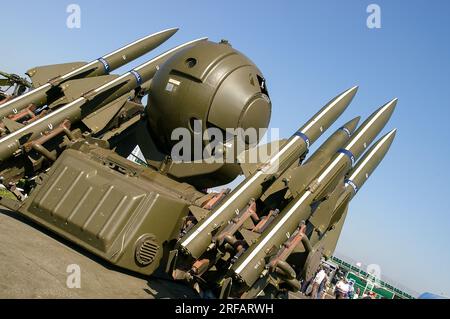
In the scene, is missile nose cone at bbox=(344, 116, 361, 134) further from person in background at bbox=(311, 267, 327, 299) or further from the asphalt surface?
the asphalt surface

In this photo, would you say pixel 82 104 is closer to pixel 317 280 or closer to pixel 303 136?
pixel 303 136

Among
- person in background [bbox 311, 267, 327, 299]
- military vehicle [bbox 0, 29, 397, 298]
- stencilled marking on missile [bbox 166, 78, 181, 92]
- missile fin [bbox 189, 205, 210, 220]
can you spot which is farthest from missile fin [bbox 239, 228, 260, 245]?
person in background [bbox 311, 267, 327, 299]

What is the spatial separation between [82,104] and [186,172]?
3.27m

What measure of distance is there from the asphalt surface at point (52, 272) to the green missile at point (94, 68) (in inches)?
145

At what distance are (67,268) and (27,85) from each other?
13953 mm

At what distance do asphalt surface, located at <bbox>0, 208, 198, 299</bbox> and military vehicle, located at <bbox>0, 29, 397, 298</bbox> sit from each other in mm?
260

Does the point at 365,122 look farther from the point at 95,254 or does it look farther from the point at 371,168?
the point at 95,254

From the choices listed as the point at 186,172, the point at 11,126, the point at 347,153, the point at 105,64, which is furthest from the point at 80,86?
the point at 347,153

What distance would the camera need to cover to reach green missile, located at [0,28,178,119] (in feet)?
41.3

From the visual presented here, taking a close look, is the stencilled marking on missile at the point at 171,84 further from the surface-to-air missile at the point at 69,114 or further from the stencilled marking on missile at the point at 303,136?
the stencilled marking on missile at the point at 303,136

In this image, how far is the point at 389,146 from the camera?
1448 centimetres

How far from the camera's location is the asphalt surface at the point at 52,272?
19.4 feet

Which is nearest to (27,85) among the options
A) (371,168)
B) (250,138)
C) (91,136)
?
(91,136)

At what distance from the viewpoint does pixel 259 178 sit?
10055 millimetres
